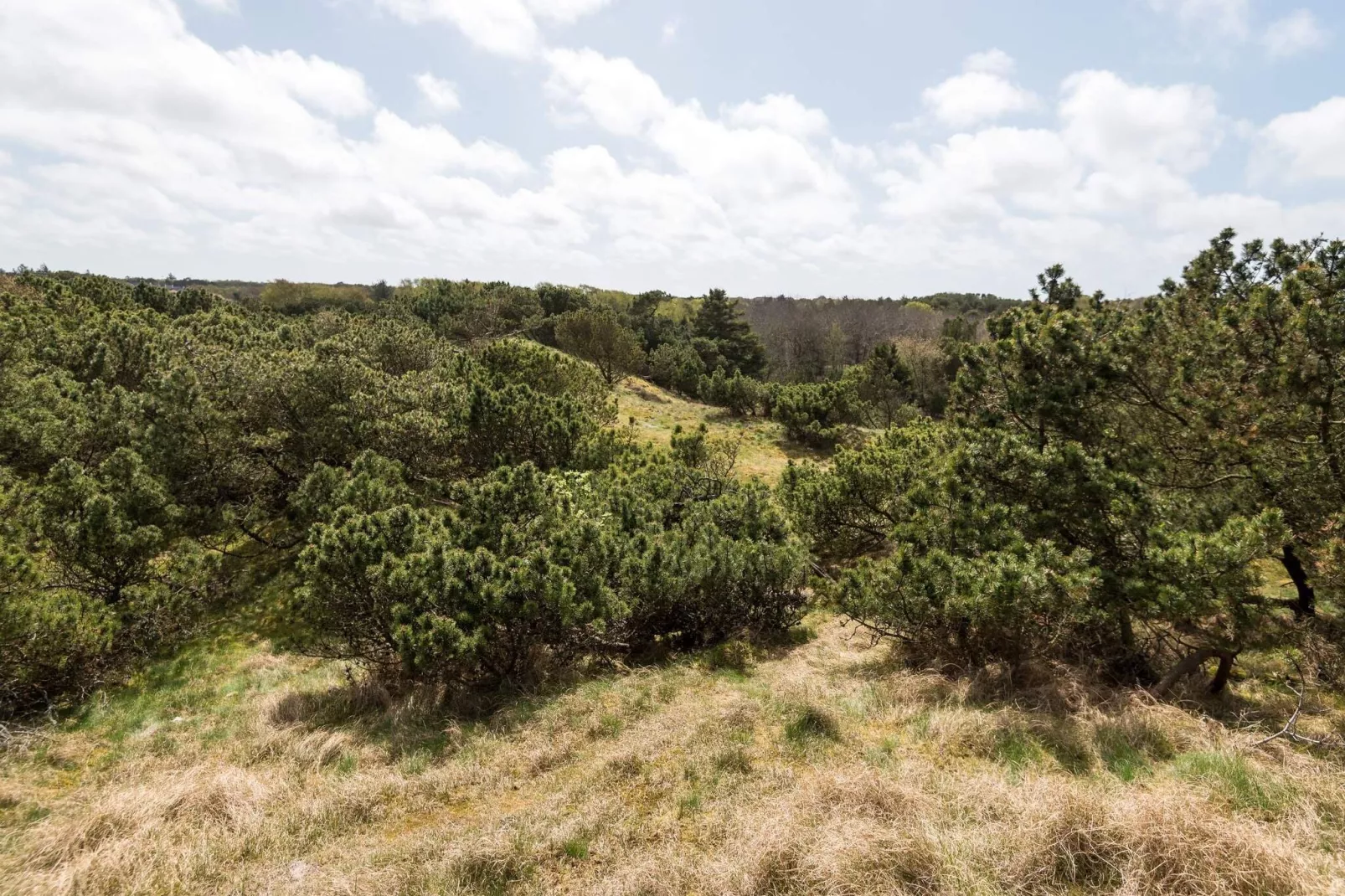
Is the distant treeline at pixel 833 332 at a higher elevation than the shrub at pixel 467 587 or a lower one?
higher

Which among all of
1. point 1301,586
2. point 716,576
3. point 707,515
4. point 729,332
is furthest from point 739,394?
point 1301,586

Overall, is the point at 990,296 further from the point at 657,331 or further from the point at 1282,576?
the point at 1282,576

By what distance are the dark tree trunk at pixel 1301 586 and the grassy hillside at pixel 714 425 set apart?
17090 millimetres

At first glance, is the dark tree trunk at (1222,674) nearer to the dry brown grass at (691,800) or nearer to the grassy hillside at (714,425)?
the dry brown grass at (691,800)

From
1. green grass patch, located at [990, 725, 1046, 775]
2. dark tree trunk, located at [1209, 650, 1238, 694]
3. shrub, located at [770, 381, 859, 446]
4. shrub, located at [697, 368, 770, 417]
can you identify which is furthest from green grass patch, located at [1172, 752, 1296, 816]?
shrub, located at [697, 368, 770, 417]

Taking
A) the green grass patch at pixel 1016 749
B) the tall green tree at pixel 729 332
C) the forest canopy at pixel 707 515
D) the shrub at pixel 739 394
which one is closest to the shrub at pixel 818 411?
the shrub at pixel 739 394

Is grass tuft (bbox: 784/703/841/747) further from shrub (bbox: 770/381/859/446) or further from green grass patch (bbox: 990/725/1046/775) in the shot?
shrub (bbox: 770/381/859/446)

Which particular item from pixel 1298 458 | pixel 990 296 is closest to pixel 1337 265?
pixel 1298 458

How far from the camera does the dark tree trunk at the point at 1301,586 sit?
865 cm

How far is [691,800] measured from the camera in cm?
598

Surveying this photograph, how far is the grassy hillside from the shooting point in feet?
94.5

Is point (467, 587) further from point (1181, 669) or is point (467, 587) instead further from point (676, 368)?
point (676, 368)

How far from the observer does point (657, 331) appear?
6372 cm

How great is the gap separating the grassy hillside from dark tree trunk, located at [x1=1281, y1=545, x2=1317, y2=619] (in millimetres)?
17090
